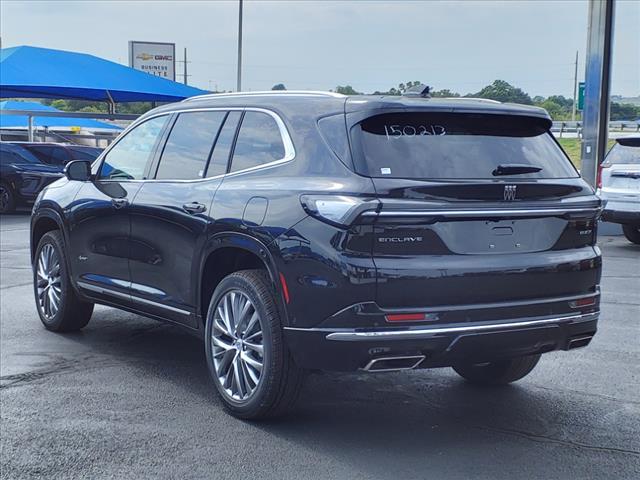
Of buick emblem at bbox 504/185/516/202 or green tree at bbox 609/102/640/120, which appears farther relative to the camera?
green tree at bbox 609/102/640/120

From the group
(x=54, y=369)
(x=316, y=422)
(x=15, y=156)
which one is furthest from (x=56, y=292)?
(x=15, y=156)

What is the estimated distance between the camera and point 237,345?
507 cm

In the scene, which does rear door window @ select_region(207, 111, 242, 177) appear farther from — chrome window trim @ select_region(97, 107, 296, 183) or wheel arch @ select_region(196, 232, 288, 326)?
wheel arch @ select_region(196, 232, 288, 326)

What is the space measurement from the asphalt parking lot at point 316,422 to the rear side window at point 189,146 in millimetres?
1349

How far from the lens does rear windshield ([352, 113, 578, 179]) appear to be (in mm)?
4566

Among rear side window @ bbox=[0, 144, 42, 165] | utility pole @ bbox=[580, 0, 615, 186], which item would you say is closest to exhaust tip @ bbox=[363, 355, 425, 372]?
utility pole @ bbox=[580, 0, 615, 186]

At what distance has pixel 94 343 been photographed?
7027 mm

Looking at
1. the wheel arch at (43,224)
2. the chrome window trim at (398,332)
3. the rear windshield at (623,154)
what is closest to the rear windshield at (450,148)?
the chrome window trim at (398,332)

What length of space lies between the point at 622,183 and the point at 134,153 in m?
9.25

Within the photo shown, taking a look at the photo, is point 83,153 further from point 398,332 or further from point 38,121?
point 38,121

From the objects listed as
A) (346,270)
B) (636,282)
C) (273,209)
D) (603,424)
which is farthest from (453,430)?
(636,282)

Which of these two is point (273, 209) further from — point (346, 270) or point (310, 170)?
point (346, 270)

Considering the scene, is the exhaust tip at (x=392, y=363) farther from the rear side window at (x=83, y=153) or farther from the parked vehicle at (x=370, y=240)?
the rear side window at (x=83, y=153)

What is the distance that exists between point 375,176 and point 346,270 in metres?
0.50
